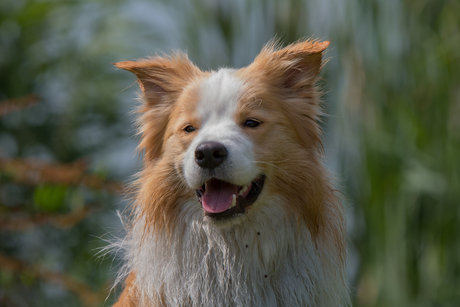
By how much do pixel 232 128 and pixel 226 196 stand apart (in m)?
0.42

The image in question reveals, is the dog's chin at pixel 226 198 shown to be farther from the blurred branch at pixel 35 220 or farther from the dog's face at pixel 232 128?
the blurred branch at pixel 35 220

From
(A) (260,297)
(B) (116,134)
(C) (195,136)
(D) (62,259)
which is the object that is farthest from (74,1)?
(A) (260,297)

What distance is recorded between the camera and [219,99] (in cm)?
302

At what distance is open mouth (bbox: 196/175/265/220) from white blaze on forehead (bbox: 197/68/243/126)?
0.41 m

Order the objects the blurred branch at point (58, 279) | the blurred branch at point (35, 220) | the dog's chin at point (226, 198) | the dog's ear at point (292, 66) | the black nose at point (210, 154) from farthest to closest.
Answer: the blurred branch at point (58, 279)
the blurred branch at point (35, 220)
the dog's ear at point (292, 66)
the dog's chin at point (226, 198)
the black nose at point (210, 154)

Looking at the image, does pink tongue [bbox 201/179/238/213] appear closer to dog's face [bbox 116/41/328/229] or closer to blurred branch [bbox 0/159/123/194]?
dog's face [bbox 116/41/328/229]

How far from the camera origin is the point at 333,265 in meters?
3.04

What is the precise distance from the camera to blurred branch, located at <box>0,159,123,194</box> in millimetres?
6427

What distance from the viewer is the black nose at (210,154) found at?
2.70 m

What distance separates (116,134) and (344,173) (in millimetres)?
4738

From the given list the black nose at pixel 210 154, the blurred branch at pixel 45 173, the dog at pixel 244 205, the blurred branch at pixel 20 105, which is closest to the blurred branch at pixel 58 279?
the blurred branch at pixel 45 173

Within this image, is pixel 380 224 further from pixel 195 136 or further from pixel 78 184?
pixel 195 136

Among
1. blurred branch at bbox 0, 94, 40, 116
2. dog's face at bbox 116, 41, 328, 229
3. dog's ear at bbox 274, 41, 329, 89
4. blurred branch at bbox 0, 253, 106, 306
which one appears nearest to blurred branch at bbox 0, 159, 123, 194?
blurred branch at bbox 0, 94, 40, 116

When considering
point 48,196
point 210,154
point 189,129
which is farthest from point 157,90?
point 48,196
